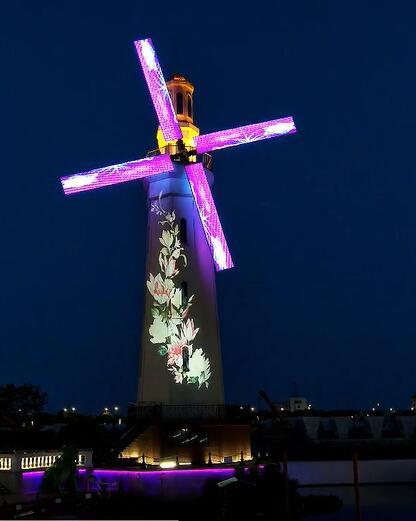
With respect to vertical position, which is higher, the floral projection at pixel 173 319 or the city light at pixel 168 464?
the floral projection at pixel 173 319

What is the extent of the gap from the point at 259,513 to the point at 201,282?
12475 mm

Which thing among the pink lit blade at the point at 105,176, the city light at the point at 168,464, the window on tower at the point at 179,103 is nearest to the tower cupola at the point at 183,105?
the window on tower at the point at 179,103

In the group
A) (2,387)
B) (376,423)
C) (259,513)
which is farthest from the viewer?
(376,423)

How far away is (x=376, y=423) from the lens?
55.8 m

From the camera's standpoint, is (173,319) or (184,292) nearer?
(173,319)

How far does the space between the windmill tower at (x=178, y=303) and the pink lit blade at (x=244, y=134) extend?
874 millimetres

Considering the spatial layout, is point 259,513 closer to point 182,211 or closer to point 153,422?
point 153,422

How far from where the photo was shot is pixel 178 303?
106ft

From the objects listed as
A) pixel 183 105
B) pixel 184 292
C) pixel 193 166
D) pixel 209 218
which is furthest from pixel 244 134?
pixel 184 292

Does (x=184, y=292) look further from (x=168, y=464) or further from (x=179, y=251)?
(x=168, y=464)

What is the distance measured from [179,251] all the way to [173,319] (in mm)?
3225

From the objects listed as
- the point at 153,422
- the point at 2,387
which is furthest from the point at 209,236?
the point at 2,387

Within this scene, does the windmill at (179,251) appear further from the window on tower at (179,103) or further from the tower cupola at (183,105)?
the window on tower at (179,103)

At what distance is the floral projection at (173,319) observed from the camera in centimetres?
3182
